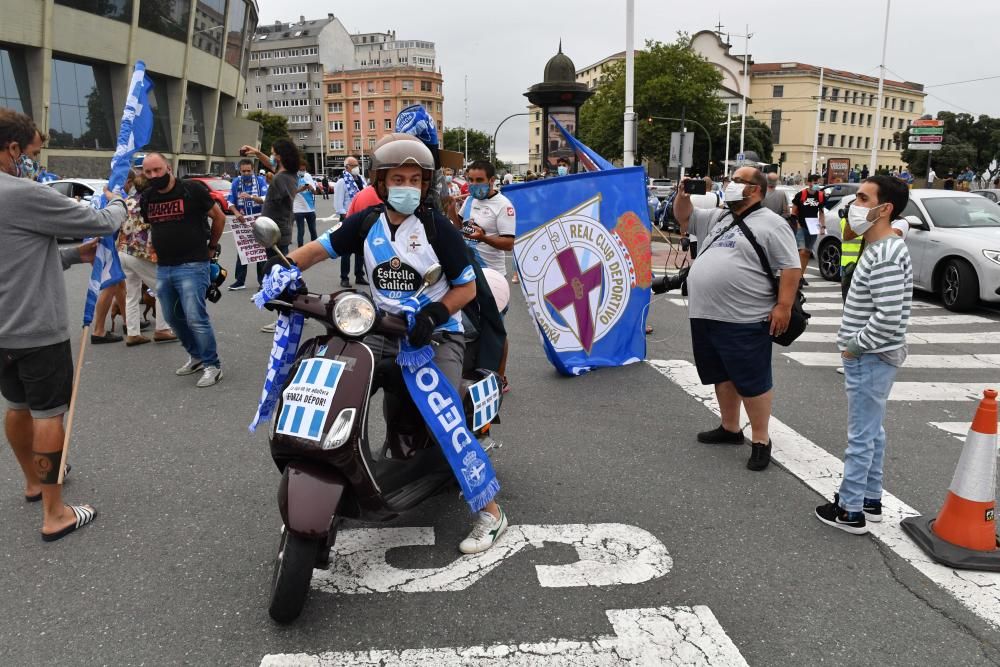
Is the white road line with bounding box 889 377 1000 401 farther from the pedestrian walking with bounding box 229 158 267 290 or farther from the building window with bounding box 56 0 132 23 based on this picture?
the building window with bounding box 56 0 132 23

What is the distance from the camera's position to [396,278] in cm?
313

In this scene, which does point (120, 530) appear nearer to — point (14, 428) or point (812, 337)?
point (14, 428)

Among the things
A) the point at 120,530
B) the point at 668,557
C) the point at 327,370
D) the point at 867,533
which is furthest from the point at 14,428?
the point at 867,533

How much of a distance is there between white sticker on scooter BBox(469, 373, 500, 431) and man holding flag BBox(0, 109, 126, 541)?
79.7 inches

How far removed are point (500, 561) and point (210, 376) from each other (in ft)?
12.7

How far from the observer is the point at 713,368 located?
14.8ft

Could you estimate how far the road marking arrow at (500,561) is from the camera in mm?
3029

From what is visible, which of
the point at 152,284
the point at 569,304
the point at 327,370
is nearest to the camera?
the point at 327,370

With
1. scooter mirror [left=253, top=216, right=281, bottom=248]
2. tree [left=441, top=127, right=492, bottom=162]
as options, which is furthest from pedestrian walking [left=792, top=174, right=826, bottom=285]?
tree [left=441, top=127, right=492, bottom=162]

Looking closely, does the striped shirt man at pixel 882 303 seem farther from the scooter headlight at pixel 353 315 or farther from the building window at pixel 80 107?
the building window at pixel 80 107

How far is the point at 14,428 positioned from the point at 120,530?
76cm

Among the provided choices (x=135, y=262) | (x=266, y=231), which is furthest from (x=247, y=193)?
(x=266, y=231)

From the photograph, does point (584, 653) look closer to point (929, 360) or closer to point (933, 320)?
point (929, 360)

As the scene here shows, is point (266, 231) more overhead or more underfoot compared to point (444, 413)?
more overhead
